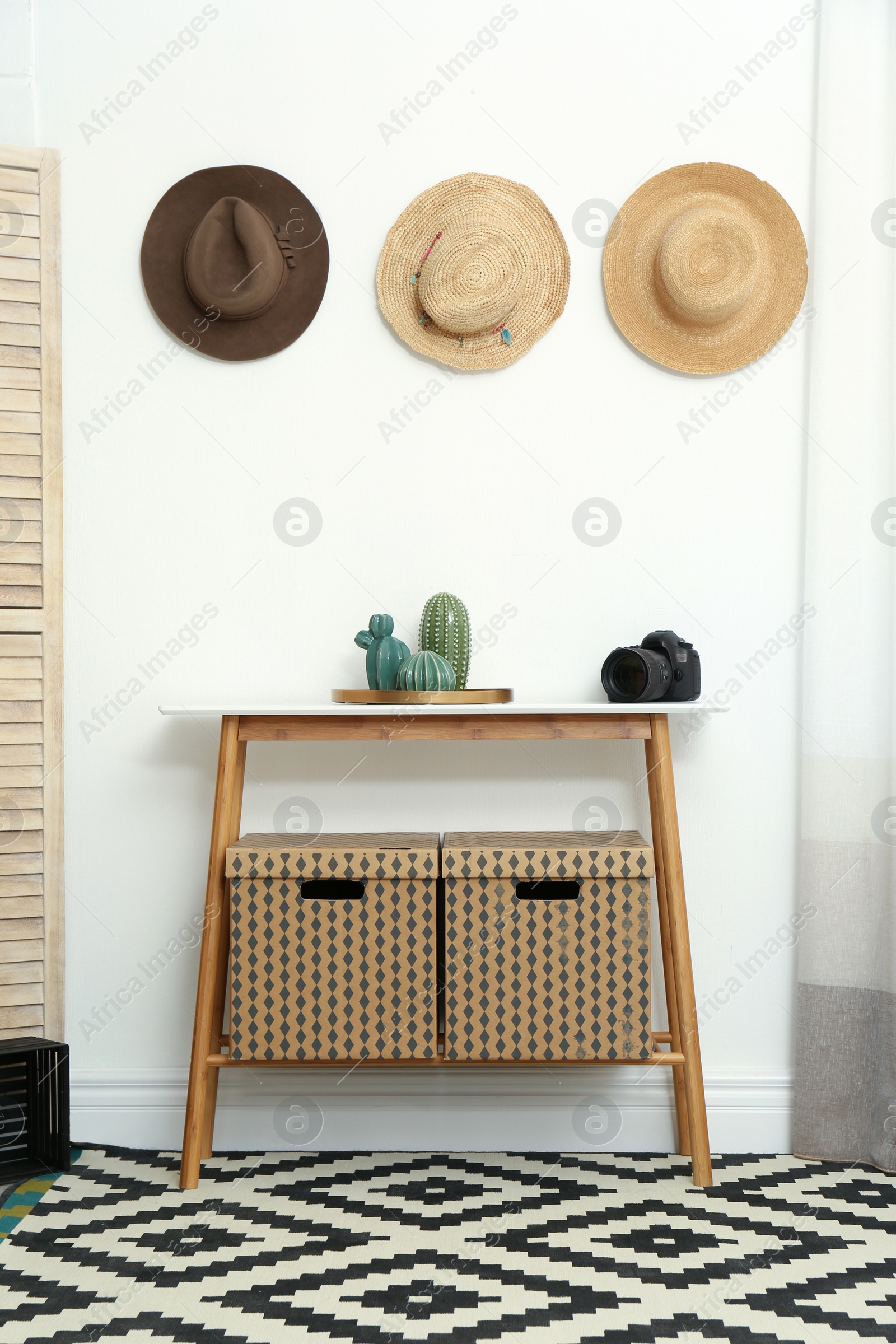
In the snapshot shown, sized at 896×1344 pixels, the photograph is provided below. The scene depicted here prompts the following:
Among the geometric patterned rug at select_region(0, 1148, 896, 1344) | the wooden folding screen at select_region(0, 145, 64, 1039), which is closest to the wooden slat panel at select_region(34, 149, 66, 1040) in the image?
the wooden folding screen at select_region(0, 145, 64, 1039)

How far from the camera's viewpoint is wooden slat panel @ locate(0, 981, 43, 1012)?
182 centimetres

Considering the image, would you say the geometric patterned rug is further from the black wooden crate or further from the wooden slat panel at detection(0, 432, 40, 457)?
the wooden slat panel at detection(0, 432, 40, 457)

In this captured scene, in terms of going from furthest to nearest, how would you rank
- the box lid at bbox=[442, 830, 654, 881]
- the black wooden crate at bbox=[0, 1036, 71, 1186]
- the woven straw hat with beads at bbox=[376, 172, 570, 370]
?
1. the woven straw hat with beads at bbox=[376, 172, 570, 370]
2. the black wooden crate at bbox=[0, 1036, 71, 1186]
3. the box lid at bbox=[442, 830, 654, 881]

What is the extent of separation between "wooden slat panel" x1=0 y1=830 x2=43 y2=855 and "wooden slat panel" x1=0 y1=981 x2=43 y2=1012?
225 mm

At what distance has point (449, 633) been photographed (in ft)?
5.65

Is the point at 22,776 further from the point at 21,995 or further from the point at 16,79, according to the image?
the point at 16,79

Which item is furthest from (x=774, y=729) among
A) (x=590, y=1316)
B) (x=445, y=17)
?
(x=445, y=17)

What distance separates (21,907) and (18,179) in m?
1.44

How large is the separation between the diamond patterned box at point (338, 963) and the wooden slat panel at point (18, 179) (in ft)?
4.57

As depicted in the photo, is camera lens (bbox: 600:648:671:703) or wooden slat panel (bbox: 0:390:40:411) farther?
wooden slat panel (bbox: 0:390:40:411)

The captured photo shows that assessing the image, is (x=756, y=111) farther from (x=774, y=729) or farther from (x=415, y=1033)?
(x=415, y=1033)

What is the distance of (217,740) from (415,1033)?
0.69m

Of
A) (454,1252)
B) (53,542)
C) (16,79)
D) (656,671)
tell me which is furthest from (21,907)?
(16,79)

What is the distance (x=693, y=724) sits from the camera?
74.0 inches
